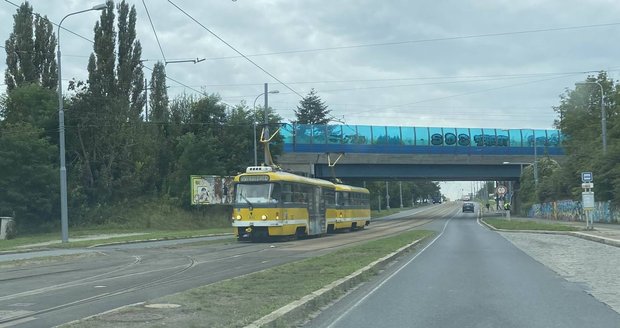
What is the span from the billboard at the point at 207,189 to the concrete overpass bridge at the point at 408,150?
1248 cm

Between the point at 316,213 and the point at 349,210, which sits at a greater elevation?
the point at 316,213

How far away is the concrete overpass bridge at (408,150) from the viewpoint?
6562 cm

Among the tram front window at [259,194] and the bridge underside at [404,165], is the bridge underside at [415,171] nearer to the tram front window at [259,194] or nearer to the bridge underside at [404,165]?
the bridge underside at [404,165]

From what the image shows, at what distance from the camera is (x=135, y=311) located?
31.0 feet

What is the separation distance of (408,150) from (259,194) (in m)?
41.0

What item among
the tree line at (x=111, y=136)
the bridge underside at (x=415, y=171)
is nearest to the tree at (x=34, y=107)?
the tree line at (x=111, y=136)

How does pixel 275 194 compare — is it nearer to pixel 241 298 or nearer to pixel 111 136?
pixel 241 298

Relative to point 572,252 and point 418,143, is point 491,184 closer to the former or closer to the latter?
point 418,143

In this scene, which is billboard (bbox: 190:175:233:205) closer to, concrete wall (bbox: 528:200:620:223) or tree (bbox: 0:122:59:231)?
tree (bbox: 0:122:59:231)

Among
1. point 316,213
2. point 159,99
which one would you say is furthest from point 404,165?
point 316,213

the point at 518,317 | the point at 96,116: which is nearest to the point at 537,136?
the point at 96,116

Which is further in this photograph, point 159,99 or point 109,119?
point 159,99

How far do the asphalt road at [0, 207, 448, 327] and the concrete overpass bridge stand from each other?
3858cm

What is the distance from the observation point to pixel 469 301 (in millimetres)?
11172
